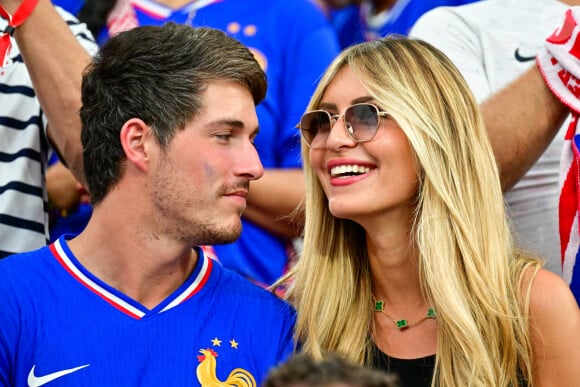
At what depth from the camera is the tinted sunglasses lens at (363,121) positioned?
278cm

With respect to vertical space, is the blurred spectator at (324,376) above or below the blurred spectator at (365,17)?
below

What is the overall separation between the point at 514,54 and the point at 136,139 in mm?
1385

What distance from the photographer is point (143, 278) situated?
2.73 metres

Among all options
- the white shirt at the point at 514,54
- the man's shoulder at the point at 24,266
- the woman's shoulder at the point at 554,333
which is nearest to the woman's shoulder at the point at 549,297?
the woman's shoulder at the point at 554,333

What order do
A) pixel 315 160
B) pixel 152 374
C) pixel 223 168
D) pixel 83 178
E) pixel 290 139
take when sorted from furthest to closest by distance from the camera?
pixel 290 139 → pixel 83 178 → pixel 315 160 → pixel 223 168 → pixel 152 374

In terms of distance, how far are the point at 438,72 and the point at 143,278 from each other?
3.25 ft

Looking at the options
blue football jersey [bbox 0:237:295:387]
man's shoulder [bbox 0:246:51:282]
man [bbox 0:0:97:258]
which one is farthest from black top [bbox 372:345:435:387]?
man [bbox 0:0:97:258]

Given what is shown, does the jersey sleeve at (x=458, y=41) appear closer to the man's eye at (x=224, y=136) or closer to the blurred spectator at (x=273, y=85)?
the blurred spectator at (x=273, y=85)

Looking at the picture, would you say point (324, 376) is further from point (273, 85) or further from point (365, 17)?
point (365, 17)

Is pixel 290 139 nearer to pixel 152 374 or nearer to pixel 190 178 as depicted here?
pixel 190 178

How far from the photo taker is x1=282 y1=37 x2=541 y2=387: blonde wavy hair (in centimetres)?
266

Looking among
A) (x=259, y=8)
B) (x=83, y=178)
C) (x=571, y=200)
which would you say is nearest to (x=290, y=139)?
(x=259, y=8)

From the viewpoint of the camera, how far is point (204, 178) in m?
2.72

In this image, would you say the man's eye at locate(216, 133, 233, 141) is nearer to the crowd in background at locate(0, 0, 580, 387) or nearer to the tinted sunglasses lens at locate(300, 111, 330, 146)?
the crowd in background at locate(0, 0, 580, 387)
